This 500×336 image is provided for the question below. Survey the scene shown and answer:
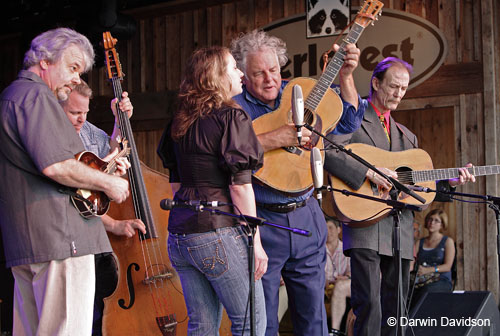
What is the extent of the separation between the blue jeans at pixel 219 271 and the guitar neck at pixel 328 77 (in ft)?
3.97

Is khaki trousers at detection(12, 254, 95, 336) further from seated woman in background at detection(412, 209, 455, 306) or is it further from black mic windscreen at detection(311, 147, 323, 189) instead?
seated woman in background at detection(412, 209, 455, 306)

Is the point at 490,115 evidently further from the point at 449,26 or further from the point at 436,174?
the point at 436,174

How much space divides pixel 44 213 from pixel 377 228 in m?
2.20

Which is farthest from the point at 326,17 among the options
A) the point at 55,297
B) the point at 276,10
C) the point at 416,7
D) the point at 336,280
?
the point at 55,297

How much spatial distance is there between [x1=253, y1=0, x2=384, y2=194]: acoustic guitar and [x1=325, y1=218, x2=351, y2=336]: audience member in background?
3477 millimetres

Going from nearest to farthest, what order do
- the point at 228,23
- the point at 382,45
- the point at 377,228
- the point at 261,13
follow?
the point at 377,228
the point at 382,45
the point at 261,13
the point at 228,23

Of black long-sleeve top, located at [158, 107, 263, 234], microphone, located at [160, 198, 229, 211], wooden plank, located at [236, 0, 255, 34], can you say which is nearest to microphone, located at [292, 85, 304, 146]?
black long-sleeve top, located at [158, 107, 263, 234]

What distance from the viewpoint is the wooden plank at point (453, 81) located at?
668cm

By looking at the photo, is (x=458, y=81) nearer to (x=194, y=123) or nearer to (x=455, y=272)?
(x=455, y=272)

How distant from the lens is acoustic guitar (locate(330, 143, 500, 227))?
157 inches

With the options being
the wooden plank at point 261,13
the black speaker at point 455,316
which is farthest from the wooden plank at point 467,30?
the black speaker at point 455,316

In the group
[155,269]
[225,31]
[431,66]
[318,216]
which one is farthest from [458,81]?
[155,269]

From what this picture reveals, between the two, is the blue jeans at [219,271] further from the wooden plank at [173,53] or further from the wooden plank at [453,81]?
the wooden plank at [173,53]

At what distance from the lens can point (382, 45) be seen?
23.3ft
